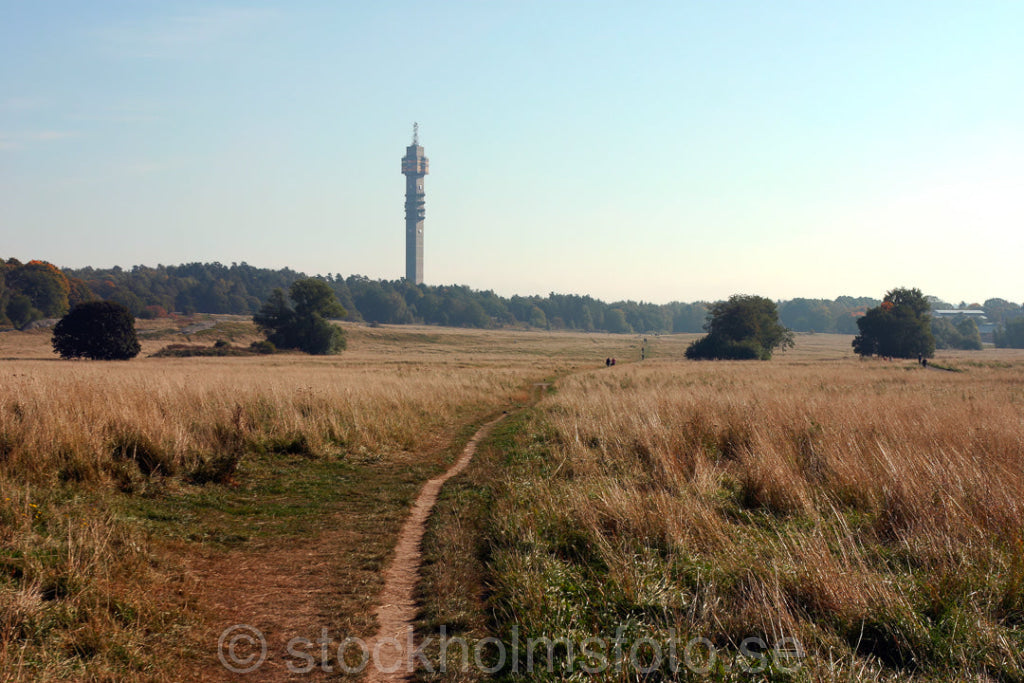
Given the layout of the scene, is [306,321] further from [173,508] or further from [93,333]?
[173,508]

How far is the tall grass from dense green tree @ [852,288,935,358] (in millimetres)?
77402

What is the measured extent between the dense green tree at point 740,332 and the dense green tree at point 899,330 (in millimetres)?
10150

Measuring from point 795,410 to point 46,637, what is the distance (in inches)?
489

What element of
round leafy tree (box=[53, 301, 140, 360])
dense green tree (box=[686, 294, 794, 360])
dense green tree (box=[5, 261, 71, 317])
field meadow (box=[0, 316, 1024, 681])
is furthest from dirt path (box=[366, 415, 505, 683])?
dense green tree (box=[5, 261, 71, 317])

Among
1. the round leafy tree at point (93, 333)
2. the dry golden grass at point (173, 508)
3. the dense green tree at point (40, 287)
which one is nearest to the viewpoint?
the dry golden grass at point (173, 508)

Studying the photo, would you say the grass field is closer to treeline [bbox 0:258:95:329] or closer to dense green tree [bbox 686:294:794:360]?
dense green tree [bbox 686:294:794:360]

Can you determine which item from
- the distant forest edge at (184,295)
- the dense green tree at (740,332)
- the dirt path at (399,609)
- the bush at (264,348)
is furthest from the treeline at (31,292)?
the dirt path at (399,609)

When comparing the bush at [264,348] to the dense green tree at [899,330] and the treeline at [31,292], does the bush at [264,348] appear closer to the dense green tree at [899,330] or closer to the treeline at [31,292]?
the treeline at [31,292]

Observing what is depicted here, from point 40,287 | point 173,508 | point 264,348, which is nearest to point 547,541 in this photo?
point 173,508

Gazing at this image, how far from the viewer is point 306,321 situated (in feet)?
254

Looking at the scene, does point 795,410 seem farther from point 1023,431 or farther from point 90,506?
point 90,506

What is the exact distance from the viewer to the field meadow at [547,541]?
13.5ft

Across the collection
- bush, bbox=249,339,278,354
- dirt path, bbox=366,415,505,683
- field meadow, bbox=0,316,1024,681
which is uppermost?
field meadow, bbox=0,316,1024,681

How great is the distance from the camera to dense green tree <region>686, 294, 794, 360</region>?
73.7m
